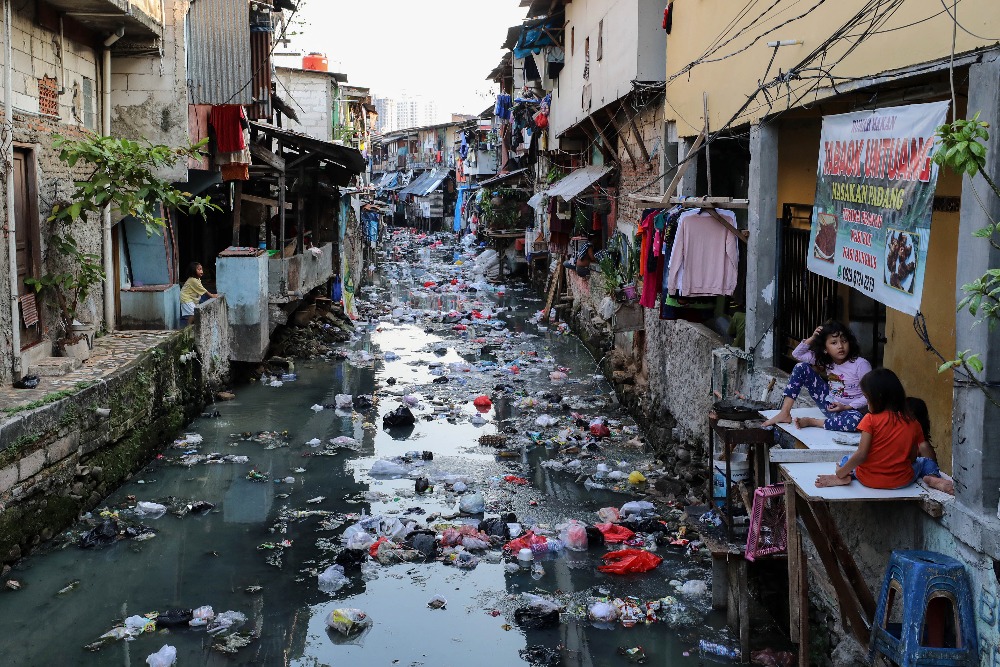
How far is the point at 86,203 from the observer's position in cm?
889

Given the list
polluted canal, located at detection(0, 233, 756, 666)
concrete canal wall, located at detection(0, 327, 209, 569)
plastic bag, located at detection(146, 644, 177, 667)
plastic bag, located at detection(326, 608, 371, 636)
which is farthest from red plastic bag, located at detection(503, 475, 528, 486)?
plastic bag, located at detection(146, 644, 177, 667)

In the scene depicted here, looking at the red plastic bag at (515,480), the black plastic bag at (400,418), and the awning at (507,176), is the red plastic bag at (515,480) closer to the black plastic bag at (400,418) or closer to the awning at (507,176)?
the black plastic bag at (400,418)

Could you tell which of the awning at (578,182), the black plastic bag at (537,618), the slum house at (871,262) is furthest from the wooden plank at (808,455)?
the awning at (578,182)

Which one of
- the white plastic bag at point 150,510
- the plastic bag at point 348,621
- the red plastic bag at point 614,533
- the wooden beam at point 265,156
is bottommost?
the plastic bag at point 348,621

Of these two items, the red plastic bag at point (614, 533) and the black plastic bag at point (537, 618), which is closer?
the black plastic bag at point (537, 618)

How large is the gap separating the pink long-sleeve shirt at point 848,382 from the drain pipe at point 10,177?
274 inches

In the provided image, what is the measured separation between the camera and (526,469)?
9680 millimetres

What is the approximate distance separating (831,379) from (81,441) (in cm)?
614

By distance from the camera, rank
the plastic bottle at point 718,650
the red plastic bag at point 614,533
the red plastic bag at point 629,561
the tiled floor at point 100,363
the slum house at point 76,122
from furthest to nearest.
Answer: the slum house at point 76,122 < the tiled floor at point 100,363 < the red plastic bag at point 614,533 < the red plastic bag at point 629,561 < the plastic bottle at point 718,650

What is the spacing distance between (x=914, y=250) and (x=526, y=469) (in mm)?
5639

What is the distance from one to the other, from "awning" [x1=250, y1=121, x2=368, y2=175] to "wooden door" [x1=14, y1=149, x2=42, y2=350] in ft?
19.5

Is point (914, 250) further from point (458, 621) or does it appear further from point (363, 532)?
point (363, 532)

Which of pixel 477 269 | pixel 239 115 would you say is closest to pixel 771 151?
pixel 239 115

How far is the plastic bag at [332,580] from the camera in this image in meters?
6.73
